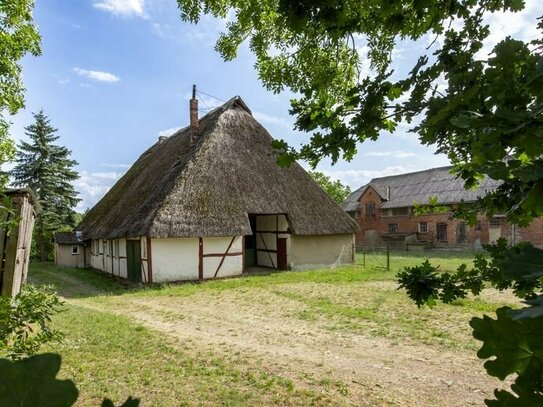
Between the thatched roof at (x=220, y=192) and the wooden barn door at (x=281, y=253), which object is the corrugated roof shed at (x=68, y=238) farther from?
the wooden barn door at (x=281, y=253)

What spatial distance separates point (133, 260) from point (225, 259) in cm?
408

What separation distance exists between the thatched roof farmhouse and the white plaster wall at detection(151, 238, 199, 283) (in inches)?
1.6

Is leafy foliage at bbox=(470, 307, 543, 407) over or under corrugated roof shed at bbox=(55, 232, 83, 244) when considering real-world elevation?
over

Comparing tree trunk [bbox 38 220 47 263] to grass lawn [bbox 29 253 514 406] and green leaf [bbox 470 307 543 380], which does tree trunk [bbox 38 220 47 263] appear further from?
green leaf [bbox 470 307 543 380]

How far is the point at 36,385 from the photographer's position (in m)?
0.51

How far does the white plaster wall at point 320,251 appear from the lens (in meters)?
19.2

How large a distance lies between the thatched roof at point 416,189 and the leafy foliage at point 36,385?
33.7 m

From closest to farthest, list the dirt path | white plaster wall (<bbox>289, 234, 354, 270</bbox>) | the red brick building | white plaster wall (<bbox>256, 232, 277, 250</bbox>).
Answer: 1. the dirt path
2. white plaster wall (<bbox>289, 234, 354, 270</bbox>)
3. white plaster wall (<bbox>256, 232, 277, 250</bbox>)
4. the red brick building

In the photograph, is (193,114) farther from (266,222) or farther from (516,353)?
(516,353)

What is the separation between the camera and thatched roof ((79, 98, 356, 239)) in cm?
1631

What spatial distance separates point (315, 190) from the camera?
69.2 ft

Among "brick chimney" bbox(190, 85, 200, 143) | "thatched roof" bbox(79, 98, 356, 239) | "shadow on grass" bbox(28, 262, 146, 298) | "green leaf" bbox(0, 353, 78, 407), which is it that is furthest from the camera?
"brick chimney" bbox(190, 85, 200, 143)

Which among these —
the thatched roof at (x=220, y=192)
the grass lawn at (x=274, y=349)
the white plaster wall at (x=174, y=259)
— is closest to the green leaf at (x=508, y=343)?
the grass lawn at (x=274, y=349)

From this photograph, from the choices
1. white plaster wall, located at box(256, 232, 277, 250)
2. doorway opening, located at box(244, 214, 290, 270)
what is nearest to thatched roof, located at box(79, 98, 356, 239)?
doorway opening, located at box(244, 214, 290, 270)
